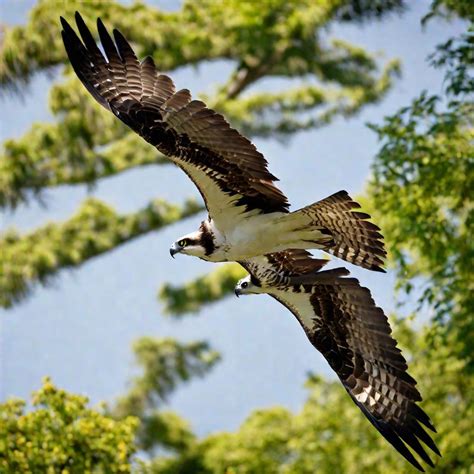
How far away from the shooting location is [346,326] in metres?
8.88

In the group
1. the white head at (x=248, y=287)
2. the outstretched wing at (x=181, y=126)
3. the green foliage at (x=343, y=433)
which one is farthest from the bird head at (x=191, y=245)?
the green foliage at (x=343, y=433)

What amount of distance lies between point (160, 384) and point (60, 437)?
15945 millimetres

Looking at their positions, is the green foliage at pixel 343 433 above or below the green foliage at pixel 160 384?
below

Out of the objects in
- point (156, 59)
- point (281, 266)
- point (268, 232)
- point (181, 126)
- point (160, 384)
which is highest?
point (156, 59)

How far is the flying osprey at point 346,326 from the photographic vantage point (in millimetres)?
8586

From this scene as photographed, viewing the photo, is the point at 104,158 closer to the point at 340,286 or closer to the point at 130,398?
the point at 130,398

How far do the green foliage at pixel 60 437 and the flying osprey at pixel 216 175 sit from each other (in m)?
1.31

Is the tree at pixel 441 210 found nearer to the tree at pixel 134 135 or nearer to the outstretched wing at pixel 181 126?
the outstretched wing at pixel 181 126

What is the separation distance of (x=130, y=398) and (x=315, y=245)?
1635cm

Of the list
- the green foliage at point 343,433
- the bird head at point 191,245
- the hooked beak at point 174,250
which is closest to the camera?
the bird head at point 191,245

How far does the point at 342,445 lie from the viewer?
546 inches

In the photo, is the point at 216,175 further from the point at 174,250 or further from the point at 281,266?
the point at 281,266

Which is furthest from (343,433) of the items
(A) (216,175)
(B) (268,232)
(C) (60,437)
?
(A) (216,175)

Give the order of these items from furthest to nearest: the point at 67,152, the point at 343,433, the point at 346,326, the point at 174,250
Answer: the point at 67,152, the point at 343,433, the point at 346,326, the point at 174,250
